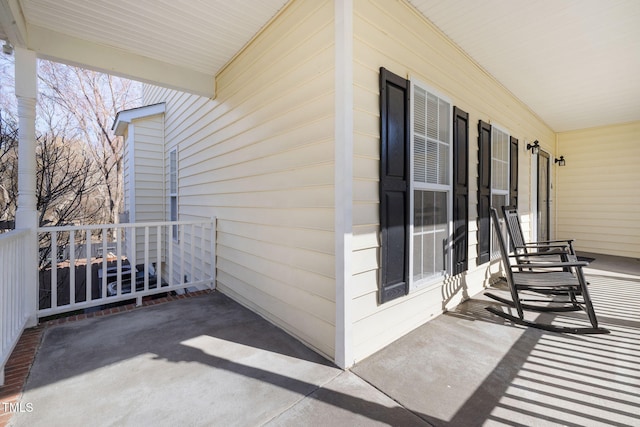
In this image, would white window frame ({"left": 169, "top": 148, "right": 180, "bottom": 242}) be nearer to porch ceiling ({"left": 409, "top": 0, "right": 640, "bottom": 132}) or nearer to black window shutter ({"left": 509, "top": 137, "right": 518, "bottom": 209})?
porch ceiling ({"left": 409, "top": 0, "right": 640, "bottom": 132})

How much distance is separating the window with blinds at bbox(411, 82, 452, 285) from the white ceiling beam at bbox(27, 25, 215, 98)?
2.87 m

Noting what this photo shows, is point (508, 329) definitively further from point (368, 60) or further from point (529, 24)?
point (529, 24)

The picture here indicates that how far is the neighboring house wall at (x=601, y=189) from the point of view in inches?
234

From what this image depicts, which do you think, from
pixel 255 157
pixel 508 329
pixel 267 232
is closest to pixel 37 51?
pixel 255 157

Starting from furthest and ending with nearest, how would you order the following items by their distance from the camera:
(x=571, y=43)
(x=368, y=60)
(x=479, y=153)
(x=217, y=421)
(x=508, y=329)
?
(x=479, y=153) → (x=571, y=43) → (x=508, y=329) → (x=368, y=60) → (x=217, y=421)

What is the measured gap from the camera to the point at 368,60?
2145 mm

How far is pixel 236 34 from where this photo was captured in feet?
9.70

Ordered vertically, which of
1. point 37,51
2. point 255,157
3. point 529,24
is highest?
point 529,24

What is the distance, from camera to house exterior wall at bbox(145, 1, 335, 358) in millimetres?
2189

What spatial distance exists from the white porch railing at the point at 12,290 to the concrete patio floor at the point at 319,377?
24 cm

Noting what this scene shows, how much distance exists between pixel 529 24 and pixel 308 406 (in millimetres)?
3836

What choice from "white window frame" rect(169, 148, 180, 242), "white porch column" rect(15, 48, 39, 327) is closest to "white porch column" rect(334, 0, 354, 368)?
"white porch column" rect(15, 48, 39, 327)

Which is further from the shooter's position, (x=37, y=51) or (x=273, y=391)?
(x=37, y=51)

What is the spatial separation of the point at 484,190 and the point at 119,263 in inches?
181
